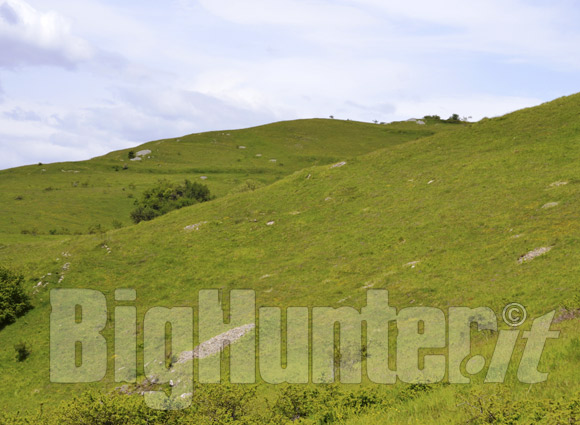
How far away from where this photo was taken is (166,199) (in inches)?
3607

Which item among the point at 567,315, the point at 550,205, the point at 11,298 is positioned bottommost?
the point at 11,298

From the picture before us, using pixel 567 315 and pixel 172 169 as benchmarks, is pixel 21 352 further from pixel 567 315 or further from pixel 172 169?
pixel 172 169

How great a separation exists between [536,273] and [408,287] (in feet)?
22.9

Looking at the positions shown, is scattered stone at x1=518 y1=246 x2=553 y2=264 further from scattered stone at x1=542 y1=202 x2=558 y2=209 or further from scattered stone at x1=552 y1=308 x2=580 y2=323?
scattered stone at x1=552 y1=308 x2=580 y2=323

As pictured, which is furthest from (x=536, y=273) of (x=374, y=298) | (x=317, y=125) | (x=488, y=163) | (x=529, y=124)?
(x=317, y=125)

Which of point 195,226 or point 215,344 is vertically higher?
point 195,226

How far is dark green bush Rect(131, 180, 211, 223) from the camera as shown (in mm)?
86062

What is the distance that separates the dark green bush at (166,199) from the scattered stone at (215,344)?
6087 centimetres

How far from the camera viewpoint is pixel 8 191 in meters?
111

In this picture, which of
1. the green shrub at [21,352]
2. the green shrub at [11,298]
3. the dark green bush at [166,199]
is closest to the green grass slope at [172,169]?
the dark green bush at [166,199]

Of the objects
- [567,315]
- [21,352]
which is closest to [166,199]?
[21,352]

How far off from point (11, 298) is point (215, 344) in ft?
63.9

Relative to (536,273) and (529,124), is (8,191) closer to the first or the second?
(529,124)

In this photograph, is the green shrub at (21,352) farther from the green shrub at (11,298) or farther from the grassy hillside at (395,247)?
the green shrub at (11,298)
